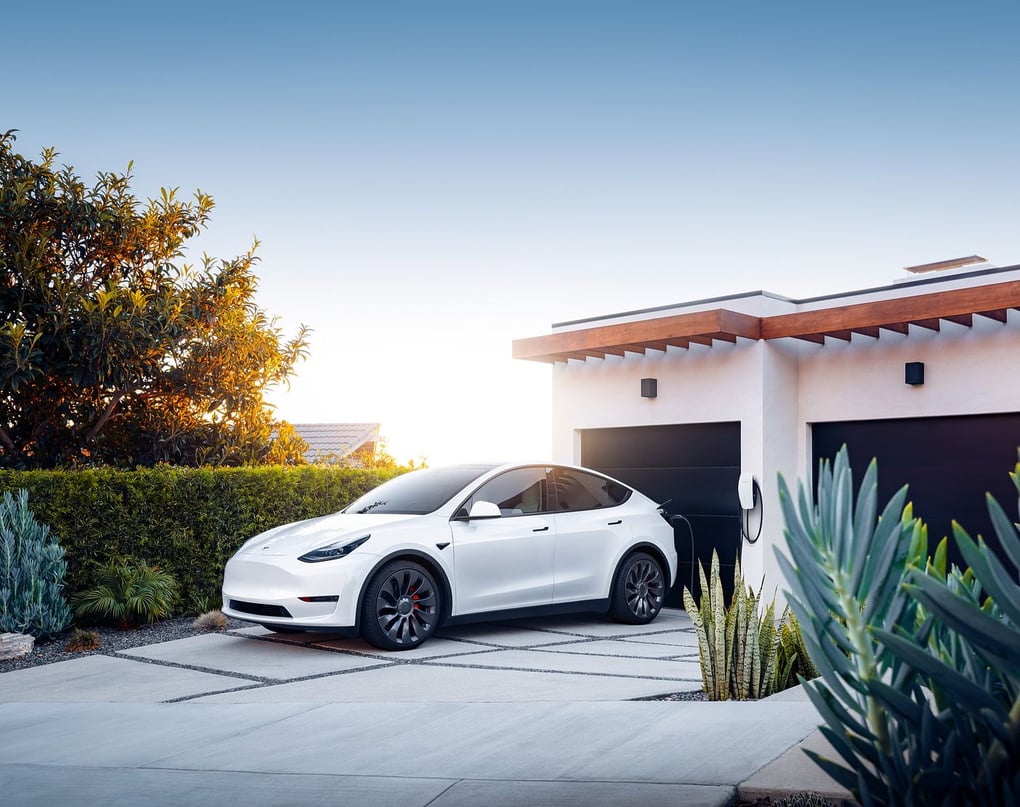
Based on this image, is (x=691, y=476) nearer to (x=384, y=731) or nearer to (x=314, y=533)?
(x=314, y=533)

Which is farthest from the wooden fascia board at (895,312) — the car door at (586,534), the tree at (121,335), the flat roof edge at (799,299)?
the tree at (121,335)

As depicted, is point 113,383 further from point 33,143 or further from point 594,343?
point 594,343

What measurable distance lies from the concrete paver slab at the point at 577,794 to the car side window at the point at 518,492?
5.63m

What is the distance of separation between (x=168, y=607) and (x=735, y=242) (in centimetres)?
1085

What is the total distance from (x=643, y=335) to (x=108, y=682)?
6.95 meters

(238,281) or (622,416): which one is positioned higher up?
(238,281)

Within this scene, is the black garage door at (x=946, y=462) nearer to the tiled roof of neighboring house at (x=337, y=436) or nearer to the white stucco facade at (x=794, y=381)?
the white stucco facade at (x=794, y=381)

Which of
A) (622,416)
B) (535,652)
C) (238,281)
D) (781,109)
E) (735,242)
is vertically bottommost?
(535,652)

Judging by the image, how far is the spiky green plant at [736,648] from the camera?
6.19m

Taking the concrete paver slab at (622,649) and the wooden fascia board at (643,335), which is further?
the wooden fascia board at (643,335)

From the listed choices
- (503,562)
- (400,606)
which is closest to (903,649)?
(400,606)

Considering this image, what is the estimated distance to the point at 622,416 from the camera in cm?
1377

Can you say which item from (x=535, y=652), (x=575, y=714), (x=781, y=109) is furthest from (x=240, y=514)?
(x=781, y=109)

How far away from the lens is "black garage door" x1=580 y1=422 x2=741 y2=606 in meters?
12.6
